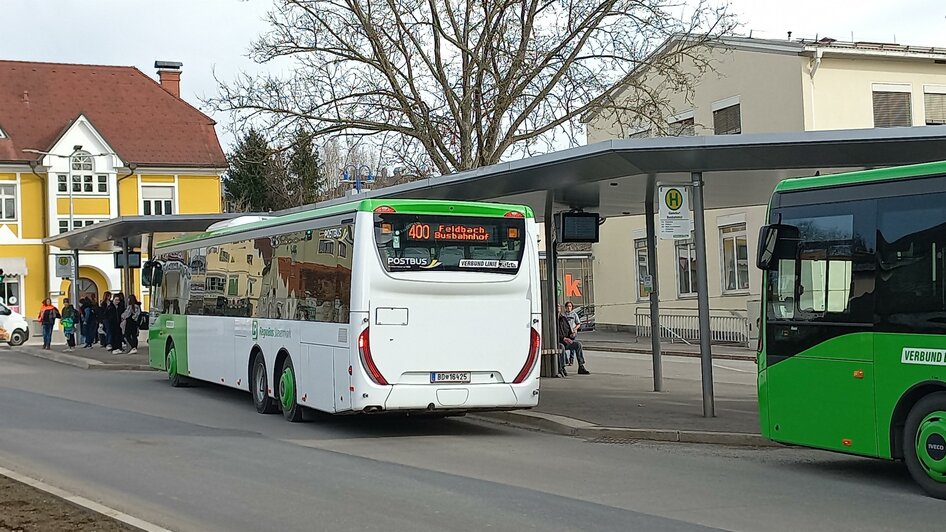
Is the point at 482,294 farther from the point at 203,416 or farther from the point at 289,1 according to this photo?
the point at 289,1

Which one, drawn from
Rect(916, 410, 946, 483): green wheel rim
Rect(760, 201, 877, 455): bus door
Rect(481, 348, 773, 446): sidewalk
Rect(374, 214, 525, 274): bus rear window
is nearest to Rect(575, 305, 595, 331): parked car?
Rect(481, 348, 773, 446): sidewalk

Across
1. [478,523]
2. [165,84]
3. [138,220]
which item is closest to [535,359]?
[478,523]

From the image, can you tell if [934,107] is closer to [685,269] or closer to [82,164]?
[685,269]

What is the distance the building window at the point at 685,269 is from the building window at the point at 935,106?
9112mm

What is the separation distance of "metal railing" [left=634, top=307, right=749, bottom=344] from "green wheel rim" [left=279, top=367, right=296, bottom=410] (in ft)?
66.6

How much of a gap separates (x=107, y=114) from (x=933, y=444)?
6397cm

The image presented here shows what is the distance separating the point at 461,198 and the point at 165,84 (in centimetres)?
5879

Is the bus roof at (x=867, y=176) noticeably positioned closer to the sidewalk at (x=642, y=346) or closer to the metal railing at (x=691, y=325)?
the sidewalk at (x=642, y=346)

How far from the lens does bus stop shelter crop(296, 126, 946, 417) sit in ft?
46.7

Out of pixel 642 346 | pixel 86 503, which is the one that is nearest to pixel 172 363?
pixel 86 503

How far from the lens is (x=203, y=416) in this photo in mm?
17578

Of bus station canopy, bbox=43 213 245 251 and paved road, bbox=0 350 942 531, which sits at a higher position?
bus station canopy, bbox=43 213 245 251

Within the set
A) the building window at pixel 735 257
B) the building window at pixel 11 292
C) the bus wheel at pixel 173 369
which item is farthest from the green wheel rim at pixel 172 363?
the building window at pixel 11 292

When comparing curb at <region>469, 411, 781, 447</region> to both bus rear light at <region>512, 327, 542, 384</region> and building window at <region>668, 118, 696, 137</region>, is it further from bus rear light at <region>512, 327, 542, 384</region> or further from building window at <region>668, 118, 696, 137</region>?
building window at <region>668, 118, 696, 137</region>
